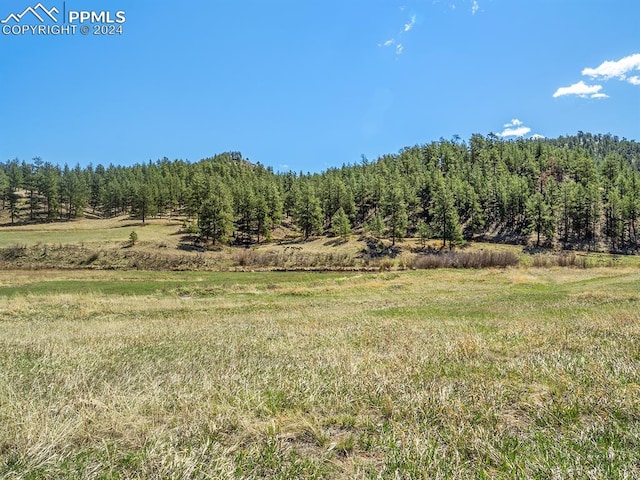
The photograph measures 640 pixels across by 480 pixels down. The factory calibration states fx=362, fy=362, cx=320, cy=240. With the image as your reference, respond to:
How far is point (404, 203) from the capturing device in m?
108

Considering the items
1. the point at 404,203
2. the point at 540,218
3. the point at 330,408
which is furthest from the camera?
the point at 404,203

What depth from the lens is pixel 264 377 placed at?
654 cm

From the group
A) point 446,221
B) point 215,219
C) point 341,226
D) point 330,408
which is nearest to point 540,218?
point 446,221

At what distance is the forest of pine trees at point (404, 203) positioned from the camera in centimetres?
10162

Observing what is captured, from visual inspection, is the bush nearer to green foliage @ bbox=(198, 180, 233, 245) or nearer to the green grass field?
green foliage @ bbox=(198, 180, 233, 245)

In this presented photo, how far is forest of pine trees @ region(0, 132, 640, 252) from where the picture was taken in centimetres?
10162

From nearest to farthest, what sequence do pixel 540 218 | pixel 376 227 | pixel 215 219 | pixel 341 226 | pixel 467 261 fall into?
pixel 467 261 → pixel 215 219 → pixel 341 226 → pixel 540 218 → pixel 376 227

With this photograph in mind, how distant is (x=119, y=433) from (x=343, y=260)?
69375 mm

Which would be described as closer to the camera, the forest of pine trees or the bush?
the bush

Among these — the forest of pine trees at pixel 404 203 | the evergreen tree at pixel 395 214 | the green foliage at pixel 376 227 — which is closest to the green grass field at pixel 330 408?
the forest of pine trees at pixel 404 203

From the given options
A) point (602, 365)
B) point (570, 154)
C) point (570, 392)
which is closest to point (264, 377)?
point (570, 392)

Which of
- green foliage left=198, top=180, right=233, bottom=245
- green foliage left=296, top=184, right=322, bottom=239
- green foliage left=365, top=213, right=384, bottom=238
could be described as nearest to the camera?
green foliage left=198, top=180, right=233, bottom=245

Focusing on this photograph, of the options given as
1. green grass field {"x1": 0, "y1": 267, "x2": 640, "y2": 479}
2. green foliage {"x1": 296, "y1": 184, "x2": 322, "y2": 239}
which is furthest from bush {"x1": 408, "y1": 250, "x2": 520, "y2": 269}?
green grass field {"x1": 0, "y1": 267, "x2": 640, "y2": 479}

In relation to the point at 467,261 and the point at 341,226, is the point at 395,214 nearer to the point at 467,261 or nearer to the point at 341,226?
the point at 341,226
